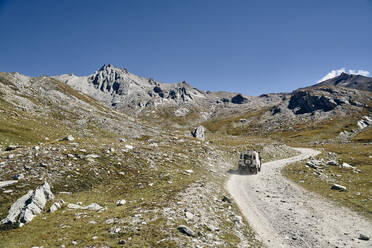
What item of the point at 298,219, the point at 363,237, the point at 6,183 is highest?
the point at 6,183

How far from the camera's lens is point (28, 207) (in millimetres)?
12430

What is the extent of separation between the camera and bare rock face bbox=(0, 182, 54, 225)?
11.7 m

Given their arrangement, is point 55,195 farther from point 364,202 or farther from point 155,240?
point 364,202

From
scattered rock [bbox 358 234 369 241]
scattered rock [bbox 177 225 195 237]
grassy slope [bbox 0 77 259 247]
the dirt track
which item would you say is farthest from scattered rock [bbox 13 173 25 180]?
scattered rock [bbox 358 234 369 241]

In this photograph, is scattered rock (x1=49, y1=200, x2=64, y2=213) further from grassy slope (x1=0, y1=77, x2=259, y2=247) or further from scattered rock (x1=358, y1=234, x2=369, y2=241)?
scattered rock (x1=358, y1=234, x2=369, y2=241)

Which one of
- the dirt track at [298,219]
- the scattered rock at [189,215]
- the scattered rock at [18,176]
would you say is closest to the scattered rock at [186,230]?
the scattered rock at [189,215]

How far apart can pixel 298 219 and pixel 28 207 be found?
1942 cm

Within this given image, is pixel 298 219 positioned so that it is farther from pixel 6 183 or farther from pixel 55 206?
pixel 6 183

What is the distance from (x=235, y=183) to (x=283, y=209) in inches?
367

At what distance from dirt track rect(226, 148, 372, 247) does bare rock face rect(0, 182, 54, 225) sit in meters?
15.0

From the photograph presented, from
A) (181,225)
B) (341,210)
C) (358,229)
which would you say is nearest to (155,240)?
(181,225)

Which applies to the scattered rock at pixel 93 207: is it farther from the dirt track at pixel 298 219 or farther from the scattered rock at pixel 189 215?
the dirt track at pixel 298 219

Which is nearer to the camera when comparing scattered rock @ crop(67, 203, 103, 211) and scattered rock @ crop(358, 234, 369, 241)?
scattered rock @ crop(358, 234, 369, 241)

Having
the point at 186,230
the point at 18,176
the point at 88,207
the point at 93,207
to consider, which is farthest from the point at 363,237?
the point at 18,176
